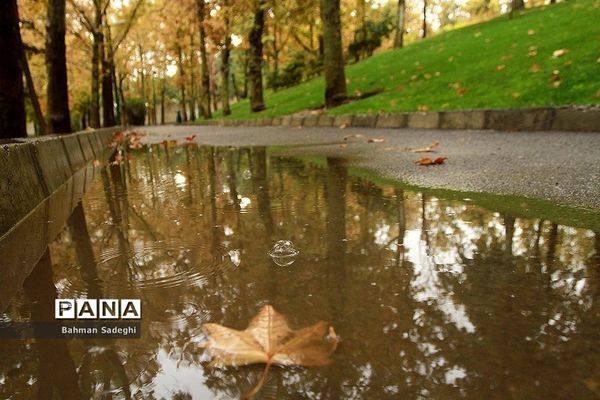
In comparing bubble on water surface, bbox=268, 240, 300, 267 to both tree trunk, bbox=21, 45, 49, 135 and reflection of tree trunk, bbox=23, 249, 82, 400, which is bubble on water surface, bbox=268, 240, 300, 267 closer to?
reflection of tree trunk, bbox=23, 249, 82, 400

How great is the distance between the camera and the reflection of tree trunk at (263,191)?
95.3 inches

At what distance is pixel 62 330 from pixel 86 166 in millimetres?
5375

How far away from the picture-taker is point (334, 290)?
145 centimetres

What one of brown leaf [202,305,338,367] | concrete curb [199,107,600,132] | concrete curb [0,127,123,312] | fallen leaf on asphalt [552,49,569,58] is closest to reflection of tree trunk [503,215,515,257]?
Result: brown leaf [202,305,338,367]

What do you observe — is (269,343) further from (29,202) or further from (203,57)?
(203,57)

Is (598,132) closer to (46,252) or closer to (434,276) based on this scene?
(434,276)

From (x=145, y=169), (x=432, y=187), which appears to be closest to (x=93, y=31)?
(x=145, y=169)

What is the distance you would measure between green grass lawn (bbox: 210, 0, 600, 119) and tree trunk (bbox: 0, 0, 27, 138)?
21.8 feet

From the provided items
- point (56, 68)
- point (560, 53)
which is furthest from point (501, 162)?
point (56, 68)

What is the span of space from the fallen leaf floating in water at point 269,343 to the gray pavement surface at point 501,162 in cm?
189

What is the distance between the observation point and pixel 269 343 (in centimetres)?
113

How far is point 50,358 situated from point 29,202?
190 cm

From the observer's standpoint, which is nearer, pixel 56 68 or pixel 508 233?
pixel 508 233

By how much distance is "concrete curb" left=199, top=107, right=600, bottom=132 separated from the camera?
19.0 ft
